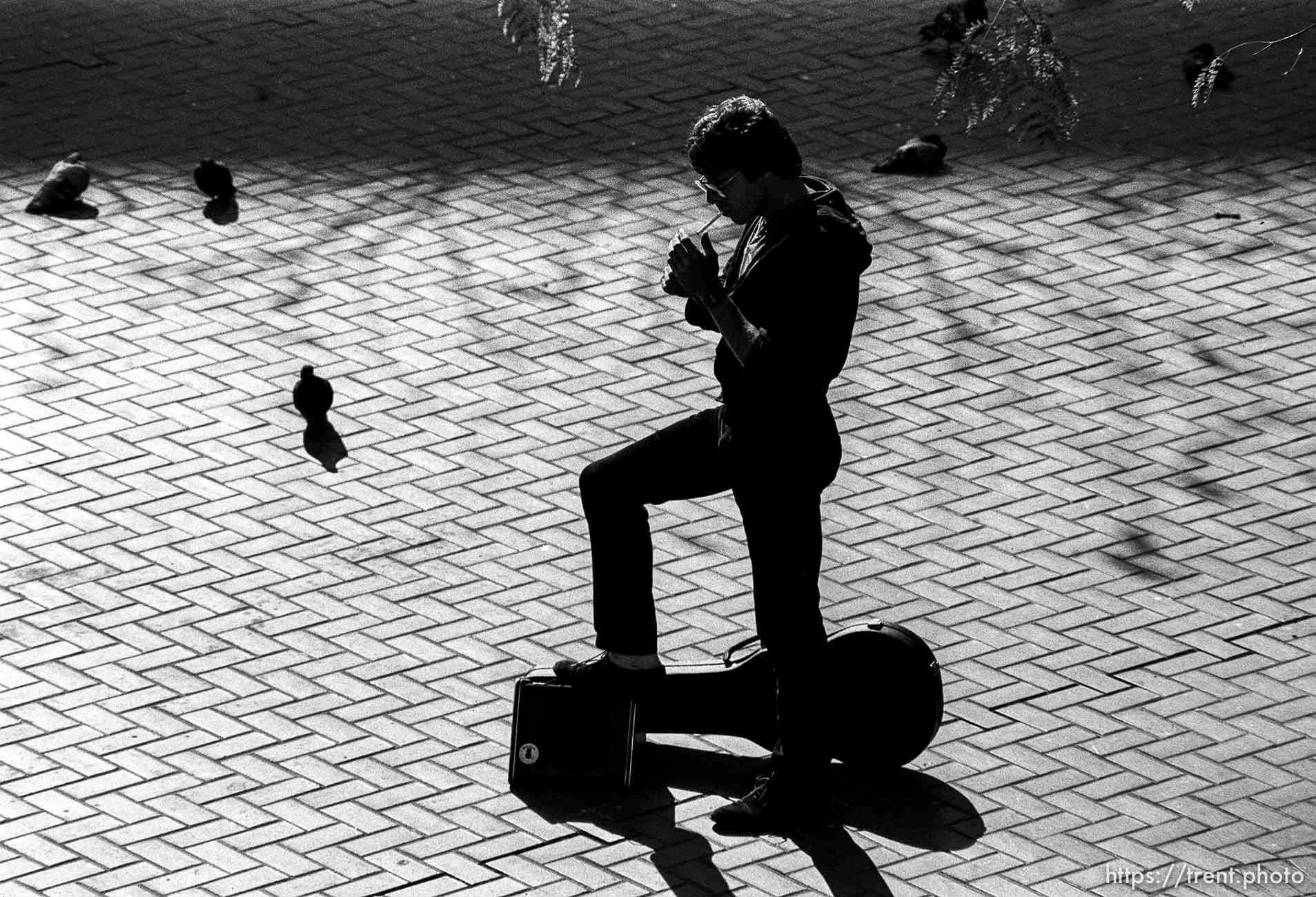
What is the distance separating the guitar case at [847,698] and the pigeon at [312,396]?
7.96 feet

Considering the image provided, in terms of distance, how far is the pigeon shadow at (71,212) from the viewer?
9938 millimetres

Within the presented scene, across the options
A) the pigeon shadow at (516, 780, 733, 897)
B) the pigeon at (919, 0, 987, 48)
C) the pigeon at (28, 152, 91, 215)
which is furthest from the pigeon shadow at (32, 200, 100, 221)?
the pigeon shadow at (516, 780, 733, 897)

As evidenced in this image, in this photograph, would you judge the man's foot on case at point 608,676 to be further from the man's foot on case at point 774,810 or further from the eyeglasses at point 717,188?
the eyeglasses at point 717,188

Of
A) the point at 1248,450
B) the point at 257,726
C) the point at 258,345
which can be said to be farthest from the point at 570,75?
the point at 257,726

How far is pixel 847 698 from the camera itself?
238 inches

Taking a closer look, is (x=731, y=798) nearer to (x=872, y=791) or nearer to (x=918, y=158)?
(x=872, y=791)

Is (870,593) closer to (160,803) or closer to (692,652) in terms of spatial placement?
(692,652)

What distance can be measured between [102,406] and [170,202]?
6.60 feet

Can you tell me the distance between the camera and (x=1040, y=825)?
5926 mm

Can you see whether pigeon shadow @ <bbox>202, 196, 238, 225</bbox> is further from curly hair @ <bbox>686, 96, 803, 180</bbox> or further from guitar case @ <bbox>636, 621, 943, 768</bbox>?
curly hair @ <bbox>686, 96, 803, 180</bbox>

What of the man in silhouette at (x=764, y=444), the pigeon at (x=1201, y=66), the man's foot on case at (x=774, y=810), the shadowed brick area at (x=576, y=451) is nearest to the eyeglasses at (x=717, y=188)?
the man in silhouette at (x=764, y=444)

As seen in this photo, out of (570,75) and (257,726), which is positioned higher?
(570,75)

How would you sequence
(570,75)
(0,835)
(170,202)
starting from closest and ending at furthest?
1. (0,835)
2. (170,202)
3. (570,75)

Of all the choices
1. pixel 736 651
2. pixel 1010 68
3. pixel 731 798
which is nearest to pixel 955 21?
pixel 1010 68
